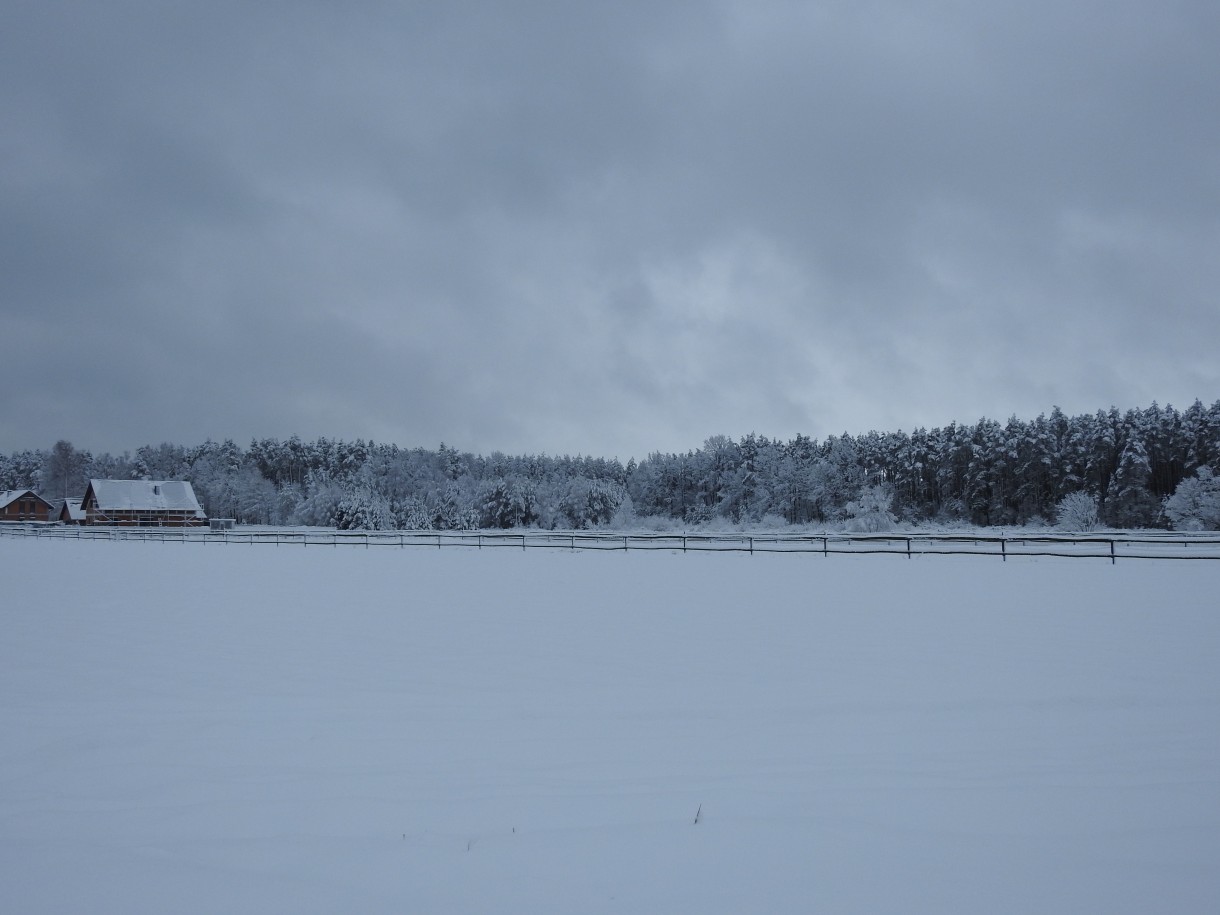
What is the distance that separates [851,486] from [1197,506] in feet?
111

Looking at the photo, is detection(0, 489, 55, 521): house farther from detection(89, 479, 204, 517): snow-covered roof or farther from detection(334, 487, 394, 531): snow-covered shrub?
detection(334, 487, 394, 531): snow-covered shrub

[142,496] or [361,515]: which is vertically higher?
[142,496]

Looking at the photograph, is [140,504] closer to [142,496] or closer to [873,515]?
[142,496]

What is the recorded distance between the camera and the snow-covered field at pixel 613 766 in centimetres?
369

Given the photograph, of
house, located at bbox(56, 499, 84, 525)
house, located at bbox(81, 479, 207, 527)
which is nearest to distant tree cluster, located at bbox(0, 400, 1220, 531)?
house, located at bbox(81, 479, 207, 527)

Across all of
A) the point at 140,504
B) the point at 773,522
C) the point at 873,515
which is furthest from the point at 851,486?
the point at 140,504

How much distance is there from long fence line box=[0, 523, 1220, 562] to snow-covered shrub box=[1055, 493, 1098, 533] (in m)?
15.8

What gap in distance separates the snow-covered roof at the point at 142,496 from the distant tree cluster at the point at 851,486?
36.5 feet

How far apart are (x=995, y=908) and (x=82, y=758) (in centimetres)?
597

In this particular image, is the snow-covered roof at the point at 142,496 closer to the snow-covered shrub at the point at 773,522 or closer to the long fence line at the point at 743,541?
the long fence line at the point at 743,541

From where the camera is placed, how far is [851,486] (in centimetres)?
8056

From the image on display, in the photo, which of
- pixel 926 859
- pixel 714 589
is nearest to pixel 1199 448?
pixel 714 589

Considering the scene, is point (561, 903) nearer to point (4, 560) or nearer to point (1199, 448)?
point (4, 560)

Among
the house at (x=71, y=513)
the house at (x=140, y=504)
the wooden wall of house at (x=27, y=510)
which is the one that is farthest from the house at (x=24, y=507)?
the house at (x=140, y=504)
